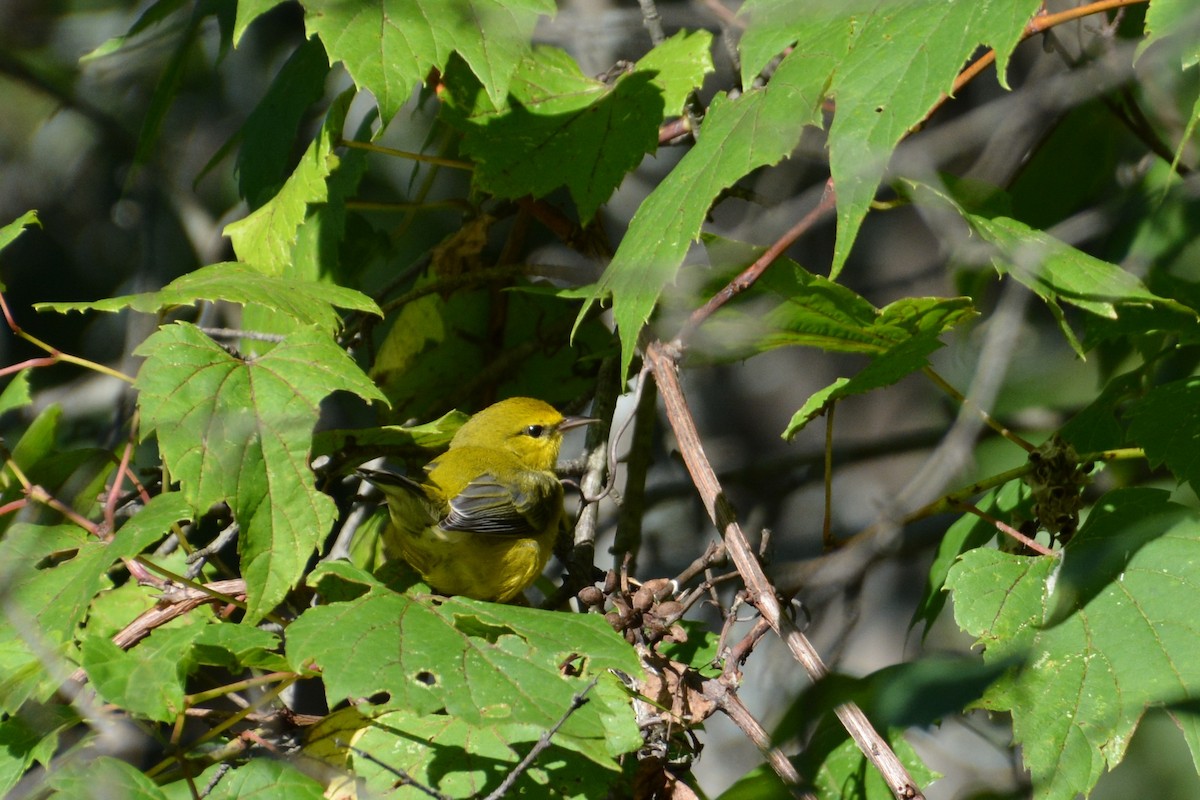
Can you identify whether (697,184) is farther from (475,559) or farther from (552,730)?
(475,559)

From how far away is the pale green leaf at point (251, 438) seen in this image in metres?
1.96

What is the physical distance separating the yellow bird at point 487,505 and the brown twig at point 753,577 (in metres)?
0.70

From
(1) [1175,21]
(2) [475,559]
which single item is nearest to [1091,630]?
(1) [1175,21]

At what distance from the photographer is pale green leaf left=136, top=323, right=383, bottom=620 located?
1.96 metres

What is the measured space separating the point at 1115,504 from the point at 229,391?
165 centimetres

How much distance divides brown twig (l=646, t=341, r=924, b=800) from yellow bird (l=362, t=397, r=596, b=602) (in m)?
0.70

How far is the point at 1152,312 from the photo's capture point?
2293mm

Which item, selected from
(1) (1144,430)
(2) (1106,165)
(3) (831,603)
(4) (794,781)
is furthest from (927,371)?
(3) (831,603)

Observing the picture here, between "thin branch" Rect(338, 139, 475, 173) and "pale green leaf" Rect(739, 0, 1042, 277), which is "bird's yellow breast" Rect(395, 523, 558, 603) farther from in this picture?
"pale green leaf" Rect(739, 0, 1042, 277)

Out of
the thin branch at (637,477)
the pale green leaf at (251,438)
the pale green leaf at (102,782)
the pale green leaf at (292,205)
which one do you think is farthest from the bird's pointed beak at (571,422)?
the pale green leaf at (102,782)

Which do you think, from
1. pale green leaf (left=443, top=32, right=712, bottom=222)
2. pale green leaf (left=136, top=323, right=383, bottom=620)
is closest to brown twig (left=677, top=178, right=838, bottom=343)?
pale green leaf (left=443, top=32, right=712, bottom=222)

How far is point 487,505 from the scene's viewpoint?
3.26 meters

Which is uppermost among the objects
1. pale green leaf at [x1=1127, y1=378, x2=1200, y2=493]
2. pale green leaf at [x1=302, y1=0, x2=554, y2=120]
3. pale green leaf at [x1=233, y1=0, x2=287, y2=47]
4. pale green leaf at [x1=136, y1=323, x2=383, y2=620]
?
pale green leaf at [x1=233, y1=0, x2=287, y2=47]

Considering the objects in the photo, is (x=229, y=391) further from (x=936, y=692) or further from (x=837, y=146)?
(x=936, y=692)
